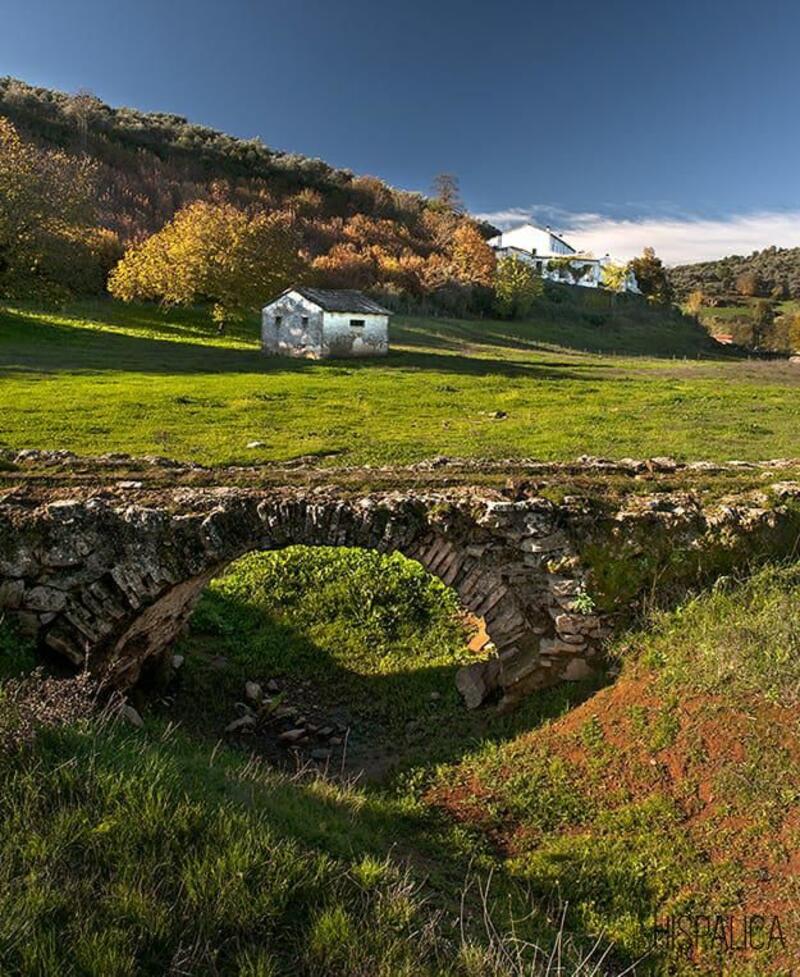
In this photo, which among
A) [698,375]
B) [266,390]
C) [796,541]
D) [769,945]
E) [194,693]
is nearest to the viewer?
[769,945]

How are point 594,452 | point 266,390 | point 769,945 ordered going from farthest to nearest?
point 266,390
point 594,452
point 769,945

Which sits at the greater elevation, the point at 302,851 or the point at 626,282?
the point at 626,282

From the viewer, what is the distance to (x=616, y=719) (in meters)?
7.92

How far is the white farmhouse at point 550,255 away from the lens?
105m

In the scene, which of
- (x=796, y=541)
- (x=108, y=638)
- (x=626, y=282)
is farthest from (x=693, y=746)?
(x=626, y=282)

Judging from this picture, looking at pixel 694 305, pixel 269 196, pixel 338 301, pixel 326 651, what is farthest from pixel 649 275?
pixel 326 651

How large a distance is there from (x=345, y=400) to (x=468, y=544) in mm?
15326

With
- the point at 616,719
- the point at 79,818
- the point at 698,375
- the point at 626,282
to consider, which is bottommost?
the point at 616,719

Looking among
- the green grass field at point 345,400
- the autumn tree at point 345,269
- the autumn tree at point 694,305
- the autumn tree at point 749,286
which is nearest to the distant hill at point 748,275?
the autumn tree at point 749,286

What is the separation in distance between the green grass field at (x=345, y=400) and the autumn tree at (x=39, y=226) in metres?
2.96

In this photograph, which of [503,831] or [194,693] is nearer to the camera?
[503,831]

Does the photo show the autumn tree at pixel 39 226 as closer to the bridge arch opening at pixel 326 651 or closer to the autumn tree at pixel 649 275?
the bridge arch opening at pixel 326 651

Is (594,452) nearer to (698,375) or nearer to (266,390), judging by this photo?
(266,390)

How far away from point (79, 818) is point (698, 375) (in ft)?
121
